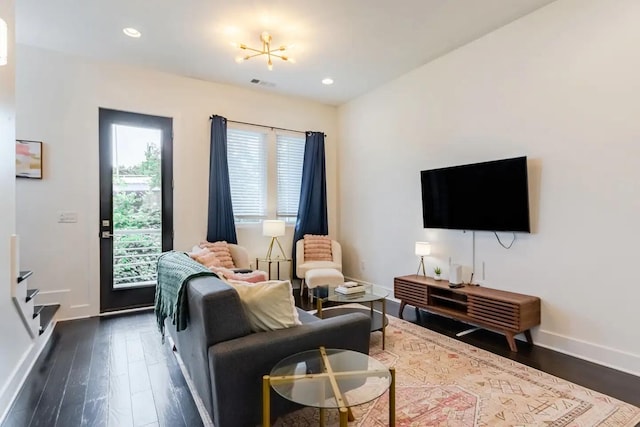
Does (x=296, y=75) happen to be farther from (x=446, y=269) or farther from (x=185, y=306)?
(x=185, y=306)

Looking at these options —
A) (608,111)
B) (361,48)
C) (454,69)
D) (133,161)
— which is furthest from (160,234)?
(608,111)

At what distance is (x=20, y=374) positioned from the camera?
2.56 m

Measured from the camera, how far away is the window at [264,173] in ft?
17.7

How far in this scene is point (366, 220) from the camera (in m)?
5.62

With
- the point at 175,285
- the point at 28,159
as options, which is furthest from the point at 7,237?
the point at 28,159

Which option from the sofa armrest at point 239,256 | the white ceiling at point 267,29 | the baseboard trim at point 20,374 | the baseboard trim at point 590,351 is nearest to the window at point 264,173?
the sofa armrest at point 239,256

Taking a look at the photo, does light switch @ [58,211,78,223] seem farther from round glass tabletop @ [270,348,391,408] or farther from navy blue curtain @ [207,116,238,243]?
round glass tabletop @ [270,348,391,408]

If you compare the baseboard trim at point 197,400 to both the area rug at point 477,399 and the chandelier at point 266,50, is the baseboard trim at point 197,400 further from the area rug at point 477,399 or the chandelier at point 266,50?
the chandelier at point 266,50

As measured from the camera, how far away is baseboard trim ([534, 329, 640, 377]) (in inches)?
108

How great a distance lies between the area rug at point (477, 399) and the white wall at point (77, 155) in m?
3.55

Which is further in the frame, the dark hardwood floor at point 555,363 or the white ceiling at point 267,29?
the white ceiling at point 267,29

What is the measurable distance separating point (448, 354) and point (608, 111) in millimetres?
2568

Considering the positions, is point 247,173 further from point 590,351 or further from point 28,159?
point 590,351

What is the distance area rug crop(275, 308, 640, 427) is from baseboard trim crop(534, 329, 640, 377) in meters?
0.63
